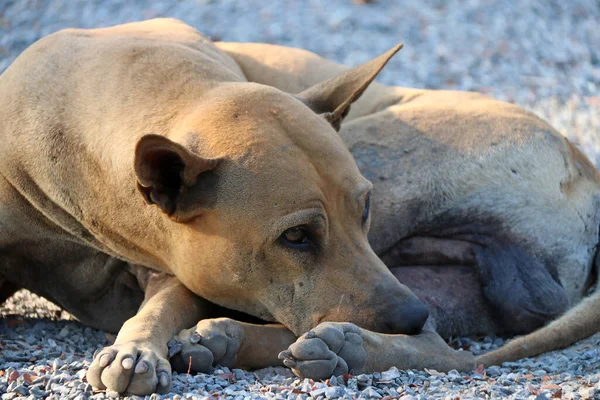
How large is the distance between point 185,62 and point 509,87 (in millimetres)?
6188

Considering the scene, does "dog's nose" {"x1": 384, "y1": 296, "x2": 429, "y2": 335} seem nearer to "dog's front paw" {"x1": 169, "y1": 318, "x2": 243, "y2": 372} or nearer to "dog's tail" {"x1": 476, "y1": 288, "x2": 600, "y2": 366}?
"dog's tail" {"x1": 476, "y1": 288, "x2": 600, "y2": 366}

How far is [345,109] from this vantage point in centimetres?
496

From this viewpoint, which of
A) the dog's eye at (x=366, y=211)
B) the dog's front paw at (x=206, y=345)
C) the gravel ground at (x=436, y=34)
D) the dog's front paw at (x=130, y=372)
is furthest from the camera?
the gravel ground at (x=436, y=34)

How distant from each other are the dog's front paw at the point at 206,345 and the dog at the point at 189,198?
28 mm

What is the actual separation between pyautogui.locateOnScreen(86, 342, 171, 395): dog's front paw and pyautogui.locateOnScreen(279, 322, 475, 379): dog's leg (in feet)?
1.48

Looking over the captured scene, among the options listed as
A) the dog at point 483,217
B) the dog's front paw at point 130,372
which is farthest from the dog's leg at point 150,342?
the dog at point 483,217

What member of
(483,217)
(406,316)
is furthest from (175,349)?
(483,217)

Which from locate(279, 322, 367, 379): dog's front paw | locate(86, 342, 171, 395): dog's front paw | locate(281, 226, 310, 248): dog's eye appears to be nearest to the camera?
locate(86, 342, 171, 395): dog's front paw

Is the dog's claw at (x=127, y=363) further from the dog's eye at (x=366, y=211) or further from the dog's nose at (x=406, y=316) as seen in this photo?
the dog's eye at (x=366, y=211)

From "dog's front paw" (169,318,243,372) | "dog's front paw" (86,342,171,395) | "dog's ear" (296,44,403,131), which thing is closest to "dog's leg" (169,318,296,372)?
"dog's front paw" (169,318,243,372)

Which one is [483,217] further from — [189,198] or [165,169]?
[165,169]

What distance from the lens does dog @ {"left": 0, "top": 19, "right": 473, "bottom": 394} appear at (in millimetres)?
4227

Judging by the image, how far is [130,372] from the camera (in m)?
3.80

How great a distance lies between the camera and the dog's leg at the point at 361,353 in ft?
12.9
